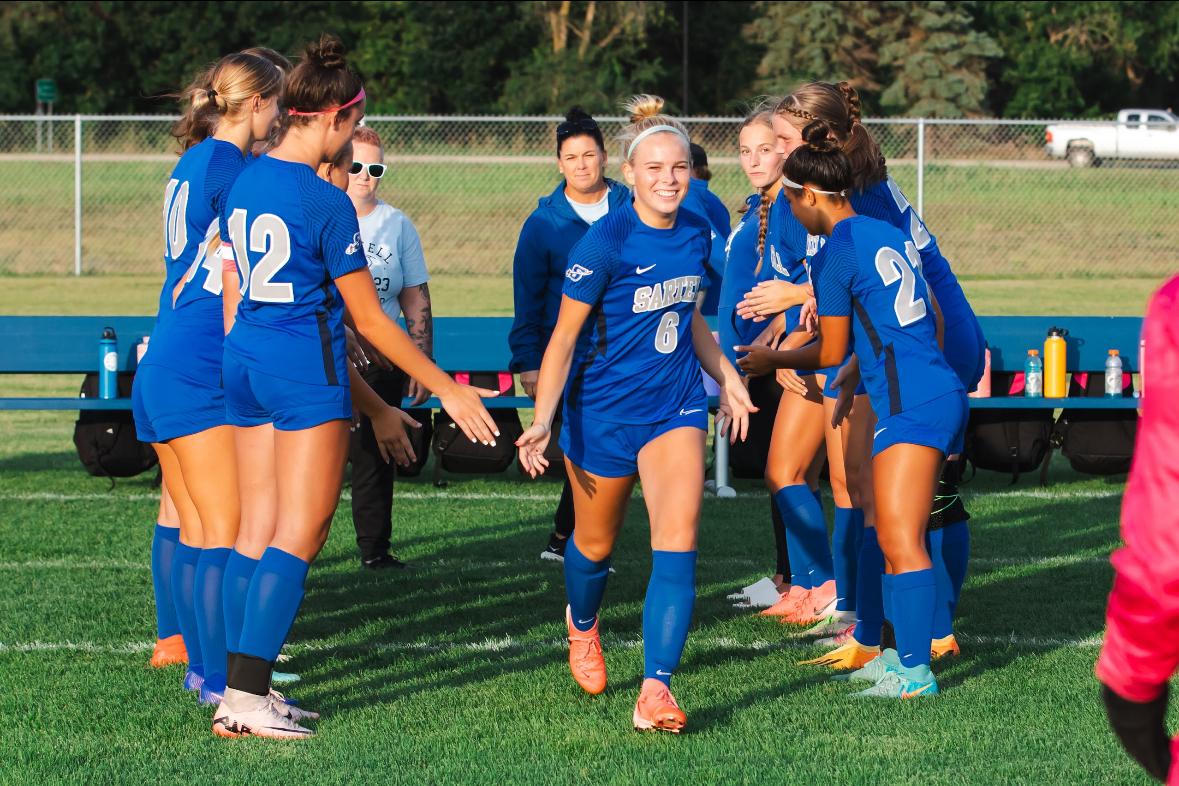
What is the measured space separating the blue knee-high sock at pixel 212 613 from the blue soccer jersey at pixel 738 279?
2460 millimetres

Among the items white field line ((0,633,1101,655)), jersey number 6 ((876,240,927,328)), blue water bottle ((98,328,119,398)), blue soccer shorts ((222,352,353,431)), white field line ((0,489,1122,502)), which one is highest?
jersey number 6 ((876,240,927,328))

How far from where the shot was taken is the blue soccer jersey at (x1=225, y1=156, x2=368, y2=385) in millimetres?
3713

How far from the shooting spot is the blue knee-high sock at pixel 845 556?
17.0 feet

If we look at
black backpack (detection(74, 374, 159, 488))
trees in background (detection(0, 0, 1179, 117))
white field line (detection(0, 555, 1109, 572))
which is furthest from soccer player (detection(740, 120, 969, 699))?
trees in background (detection(0, 0, 1179, 117))

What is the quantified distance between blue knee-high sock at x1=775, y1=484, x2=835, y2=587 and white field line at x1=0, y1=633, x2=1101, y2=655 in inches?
17.4

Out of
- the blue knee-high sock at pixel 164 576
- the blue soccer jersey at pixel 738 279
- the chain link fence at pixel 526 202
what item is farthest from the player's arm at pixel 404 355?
the chain link fence at pixel 526 202

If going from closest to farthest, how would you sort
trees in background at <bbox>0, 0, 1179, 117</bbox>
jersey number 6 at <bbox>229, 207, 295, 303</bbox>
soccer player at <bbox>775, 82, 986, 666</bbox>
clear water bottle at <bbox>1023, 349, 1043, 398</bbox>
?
jersey number 6 at <bbox>229, 207, 295, 303</bbox>
soccer player at <bbox>775, 82, 986, 666</bbox>
clear water bottle at <bbox>1023, 349, 1043, 398</bbox>
trees in background at <bbox>0, 0, 1179, 117</bbox>

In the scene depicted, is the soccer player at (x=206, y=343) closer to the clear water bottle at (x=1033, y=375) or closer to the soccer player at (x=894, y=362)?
the soccer player at (x=894, y=362)

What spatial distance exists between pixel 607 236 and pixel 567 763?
1632mm

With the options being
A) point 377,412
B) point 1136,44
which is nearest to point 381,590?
point 377,412

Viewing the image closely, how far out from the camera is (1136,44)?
46.3 meters

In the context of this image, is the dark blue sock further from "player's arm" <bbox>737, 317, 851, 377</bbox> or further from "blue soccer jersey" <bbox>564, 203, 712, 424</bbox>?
"player's arm" <bbox>737, 317, 851, 377</bbox>

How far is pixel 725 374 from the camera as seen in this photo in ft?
14.5

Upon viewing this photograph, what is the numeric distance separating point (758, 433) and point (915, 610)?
10.9ft
